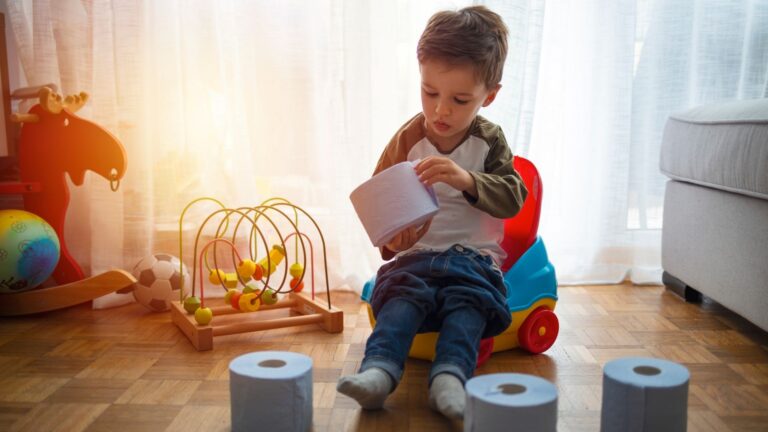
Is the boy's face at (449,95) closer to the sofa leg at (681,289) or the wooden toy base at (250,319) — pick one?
the wooden toy base at (250,319)

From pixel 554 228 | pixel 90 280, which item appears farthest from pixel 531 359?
pixel 90 280

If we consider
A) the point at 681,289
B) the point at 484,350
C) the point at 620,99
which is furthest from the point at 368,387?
the point at 620,99

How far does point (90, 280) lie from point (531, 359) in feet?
3.43

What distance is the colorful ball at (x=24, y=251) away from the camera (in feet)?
5.50

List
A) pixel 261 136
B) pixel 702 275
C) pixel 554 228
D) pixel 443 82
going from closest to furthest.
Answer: pixel 443 82 → pixel 702 275 → pixel 261 136 → pixel 554 228

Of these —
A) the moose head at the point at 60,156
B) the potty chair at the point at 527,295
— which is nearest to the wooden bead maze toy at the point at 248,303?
the potty chair at the point at 527,295

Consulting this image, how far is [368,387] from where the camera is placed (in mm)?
1097

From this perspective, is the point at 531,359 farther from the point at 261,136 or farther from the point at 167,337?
the point at 261,136

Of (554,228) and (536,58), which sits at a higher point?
(536,58)

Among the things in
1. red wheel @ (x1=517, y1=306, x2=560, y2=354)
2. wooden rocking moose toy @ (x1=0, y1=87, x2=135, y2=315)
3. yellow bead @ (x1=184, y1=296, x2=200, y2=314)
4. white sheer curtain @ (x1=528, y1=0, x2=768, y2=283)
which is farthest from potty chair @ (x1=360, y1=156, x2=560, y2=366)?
wooden rocking moose toy @ (x1=0, y1=87, x2=135, y2=315)

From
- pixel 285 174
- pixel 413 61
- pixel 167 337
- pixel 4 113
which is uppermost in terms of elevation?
pixel 413 61

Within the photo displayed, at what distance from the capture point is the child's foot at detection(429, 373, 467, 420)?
3.46 feet

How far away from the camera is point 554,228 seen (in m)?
2.08

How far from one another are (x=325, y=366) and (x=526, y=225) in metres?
0.51
